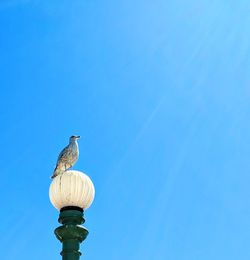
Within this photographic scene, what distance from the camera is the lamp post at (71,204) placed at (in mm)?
7094

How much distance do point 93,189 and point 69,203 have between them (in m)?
0.37

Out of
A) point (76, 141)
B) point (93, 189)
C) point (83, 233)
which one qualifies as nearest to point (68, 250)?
point (83, 233)

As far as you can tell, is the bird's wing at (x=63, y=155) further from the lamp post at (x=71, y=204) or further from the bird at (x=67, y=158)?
the lamp post at (x=71, y=204)

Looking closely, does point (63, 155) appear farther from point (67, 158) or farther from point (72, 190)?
point (72, 190)

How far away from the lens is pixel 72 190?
23.8 ft

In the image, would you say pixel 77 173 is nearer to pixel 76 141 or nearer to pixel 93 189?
pixel 93 189

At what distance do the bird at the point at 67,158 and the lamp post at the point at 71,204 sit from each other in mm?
665

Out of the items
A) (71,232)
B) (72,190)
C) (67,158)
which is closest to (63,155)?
(67,158)

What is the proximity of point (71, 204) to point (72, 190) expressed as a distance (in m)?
0.17

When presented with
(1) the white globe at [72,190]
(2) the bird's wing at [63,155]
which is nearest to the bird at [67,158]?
(2) the bird's wing at [63,155]

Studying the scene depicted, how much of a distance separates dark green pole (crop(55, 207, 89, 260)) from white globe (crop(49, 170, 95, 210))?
9cm

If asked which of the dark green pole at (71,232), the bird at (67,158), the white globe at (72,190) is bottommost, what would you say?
the dark green pole at (71,232)

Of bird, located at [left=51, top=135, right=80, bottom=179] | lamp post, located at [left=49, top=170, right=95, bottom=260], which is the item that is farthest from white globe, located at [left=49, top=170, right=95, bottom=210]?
bird, located at [left=51, top=135, right=80, bottom=179]

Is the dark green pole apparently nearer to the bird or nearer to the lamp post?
the lamp post
